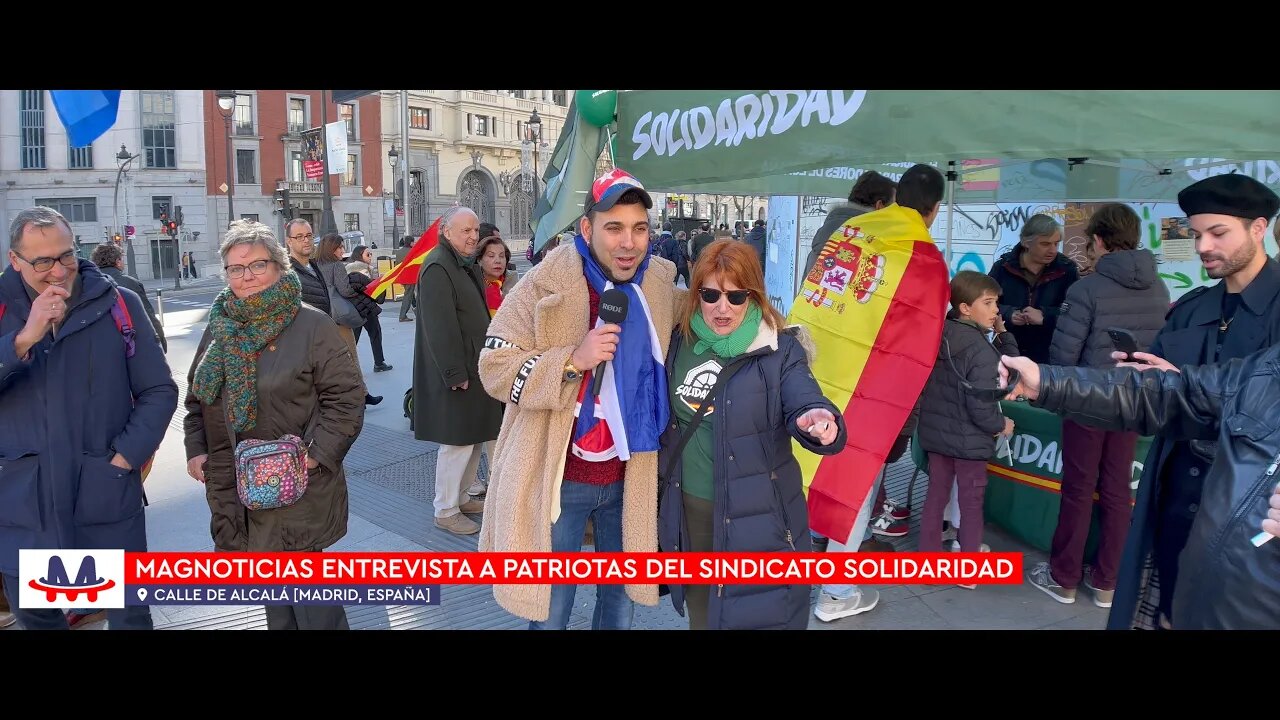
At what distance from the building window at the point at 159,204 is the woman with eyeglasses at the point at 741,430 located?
156 ft

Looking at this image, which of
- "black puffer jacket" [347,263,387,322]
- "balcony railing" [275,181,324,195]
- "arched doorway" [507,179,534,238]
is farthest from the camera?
"arched doorway" [507,179,534,238]

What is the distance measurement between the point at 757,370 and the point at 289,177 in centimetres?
5455

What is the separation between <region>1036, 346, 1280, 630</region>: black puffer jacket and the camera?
179cm

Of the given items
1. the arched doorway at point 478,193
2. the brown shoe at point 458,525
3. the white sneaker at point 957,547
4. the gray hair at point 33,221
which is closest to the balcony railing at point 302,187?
the arched doorway at point 478,193

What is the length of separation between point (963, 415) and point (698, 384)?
201 cm

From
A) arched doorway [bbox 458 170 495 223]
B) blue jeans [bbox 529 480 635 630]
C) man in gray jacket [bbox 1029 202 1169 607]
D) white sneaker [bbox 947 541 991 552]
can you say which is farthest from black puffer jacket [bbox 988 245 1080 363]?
arched doorway [bbox 458 170 495 223]

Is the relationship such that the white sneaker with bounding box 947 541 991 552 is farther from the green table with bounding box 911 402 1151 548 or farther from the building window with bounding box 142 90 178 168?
the building window with bounding box 142 90 178 168

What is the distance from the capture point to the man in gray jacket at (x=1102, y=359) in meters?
3.85

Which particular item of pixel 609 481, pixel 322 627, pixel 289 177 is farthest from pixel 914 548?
pixel 289 177

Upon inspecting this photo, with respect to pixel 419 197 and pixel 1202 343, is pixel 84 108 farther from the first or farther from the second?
pixel 419 197

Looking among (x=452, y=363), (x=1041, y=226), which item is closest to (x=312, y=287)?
(x=452, y=363)

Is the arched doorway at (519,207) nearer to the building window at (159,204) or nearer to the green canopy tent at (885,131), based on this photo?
the building window at (159,204)

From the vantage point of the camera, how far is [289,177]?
50.5 meters

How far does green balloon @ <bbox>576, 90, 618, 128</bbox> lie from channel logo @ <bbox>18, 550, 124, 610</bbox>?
9.21 ft
